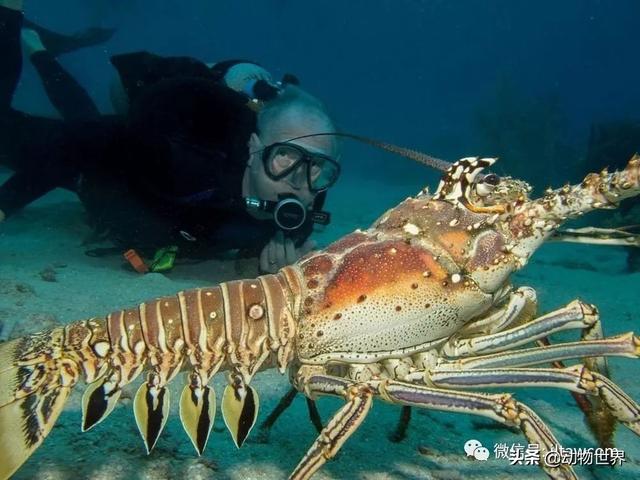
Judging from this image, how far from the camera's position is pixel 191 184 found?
634 cm

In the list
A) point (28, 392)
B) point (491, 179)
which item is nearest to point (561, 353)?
point (491, 179)

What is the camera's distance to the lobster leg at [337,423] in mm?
2287

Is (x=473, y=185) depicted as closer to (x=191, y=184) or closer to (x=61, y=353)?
(x=61, y=353)

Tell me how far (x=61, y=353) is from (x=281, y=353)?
1229mm

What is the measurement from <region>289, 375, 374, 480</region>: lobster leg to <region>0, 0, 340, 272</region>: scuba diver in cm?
326

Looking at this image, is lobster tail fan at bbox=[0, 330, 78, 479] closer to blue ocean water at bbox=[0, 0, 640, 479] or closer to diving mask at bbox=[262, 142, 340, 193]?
blue ocean water at bbox=[0, 0, 640, 479]

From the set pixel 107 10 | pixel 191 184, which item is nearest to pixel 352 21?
pixel 107 10

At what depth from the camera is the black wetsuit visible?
20.2 feet

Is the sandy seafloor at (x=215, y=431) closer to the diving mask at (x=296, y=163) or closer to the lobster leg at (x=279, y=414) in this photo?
the lobster leg at (x=279, y=414)

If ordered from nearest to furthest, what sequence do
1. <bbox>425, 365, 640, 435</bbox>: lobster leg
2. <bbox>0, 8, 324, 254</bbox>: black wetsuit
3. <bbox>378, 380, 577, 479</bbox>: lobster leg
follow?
<bbox>378, 380, 577, 479</bbox>: lobster leg, <bbox>425, 365, 640, 435</bbox>: lobster leg, <bbox>0, 8, 324, 254</bbox>: black wetsuit

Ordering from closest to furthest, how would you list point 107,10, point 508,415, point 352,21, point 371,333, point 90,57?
point 508,415
point 371,333
point 107,10
point 90,57
point 352,21

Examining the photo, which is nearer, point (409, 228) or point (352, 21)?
point (409, 228)

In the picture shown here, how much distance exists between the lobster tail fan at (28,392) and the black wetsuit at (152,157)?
379 centimetres

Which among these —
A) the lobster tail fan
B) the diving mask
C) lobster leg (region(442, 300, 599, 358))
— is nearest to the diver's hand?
the diving mask
